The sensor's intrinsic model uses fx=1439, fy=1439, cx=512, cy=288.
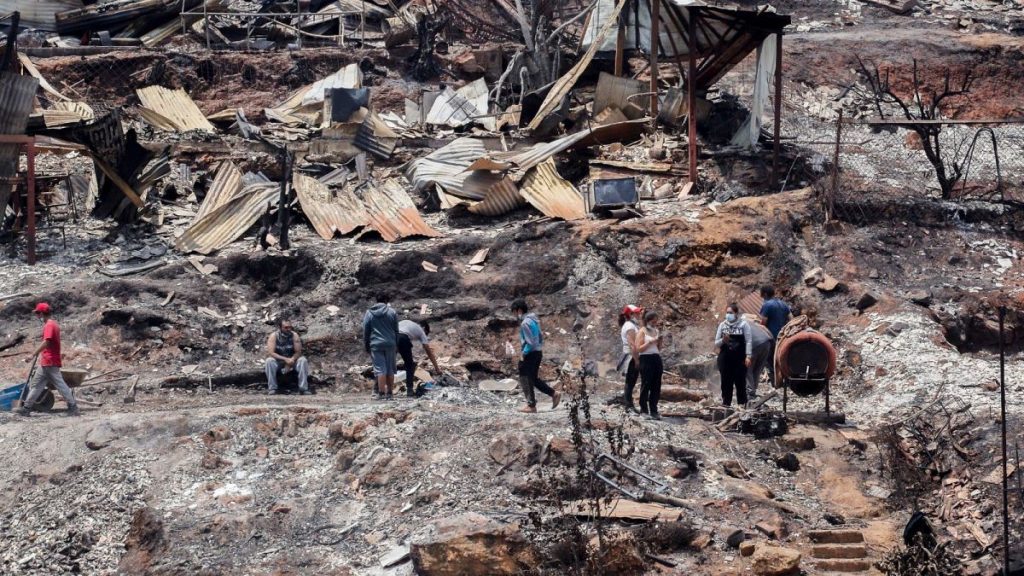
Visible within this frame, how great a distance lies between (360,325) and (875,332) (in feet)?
18.2

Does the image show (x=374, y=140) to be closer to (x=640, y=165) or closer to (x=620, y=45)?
(x=620, y=45)

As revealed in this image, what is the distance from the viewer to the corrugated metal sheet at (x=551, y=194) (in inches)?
710

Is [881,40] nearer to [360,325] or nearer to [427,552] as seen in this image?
[360,325]

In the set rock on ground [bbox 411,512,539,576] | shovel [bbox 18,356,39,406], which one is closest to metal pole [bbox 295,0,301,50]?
shovel [bbox 18,356,39,406]

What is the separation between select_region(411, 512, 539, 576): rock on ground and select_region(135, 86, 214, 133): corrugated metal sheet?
500 inches

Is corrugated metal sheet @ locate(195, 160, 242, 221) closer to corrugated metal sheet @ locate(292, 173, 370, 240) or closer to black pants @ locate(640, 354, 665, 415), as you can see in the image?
corrugated metal sheet @ locate(292, 173, 370, 240)

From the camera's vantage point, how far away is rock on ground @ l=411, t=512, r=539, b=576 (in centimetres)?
1025

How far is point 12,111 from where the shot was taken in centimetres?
1756

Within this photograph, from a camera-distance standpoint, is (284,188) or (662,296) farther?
(284,188)

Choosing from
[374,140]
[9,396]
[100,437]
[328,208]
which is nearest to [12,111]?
[328,208]

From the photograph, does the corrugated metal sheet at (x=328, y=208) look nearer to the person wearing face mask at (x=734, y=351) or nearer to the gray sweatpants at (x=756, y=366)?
the gray sweatpants at (x=756, y=366)

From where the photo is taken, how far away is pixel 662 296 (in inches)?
638

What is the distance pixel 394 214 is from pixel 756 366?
6.29m

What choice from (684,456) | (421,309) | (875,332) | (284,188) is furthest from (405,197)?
(684,456)
